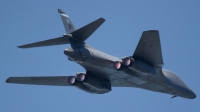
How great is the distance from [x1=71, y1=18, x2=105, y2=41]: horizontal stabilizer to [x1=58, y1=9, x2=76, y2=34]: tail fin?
4.25 feet

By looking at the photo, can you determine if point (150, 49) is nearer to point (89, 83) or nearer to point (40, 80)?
point (89, 83)

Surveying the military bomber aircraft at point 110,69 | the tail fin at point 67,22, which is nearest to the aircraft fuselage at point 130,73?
the military bomber aircraft at point 110,69

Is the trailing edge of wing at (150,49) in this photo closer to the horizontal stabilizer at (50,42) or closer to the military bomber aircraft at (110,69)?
the military bomber aircraft at (110,69)

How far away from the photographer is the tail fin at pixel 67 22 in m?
20.8

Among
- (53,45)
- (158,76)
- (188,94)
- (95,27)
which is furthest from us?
(188,94)

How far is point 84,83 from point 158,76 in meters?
4.59

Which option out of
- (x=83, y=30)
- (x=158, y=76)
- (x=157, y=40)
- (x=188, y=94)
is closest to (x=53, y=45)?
(x=83, y=30)

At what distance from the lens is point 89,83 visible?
74.4 ft

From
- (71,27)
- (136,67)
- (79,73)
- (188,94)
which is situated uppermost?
(71,27)

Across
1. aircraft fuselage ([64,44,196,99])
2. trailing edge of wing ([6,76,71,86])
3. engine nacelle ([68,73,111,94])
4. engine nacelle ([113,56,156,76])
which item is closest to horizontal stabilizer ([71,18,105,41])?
aircraft fuselage ([64,44,196,99])

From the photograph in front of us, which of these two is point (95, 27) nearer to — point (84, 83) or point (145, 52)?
point (145, 52)

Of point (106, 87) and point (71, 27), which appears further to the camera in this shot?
point (106, 87)

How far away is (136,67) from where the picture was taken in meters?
20.1

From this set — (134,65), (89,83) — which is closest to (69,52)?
(134,65)
